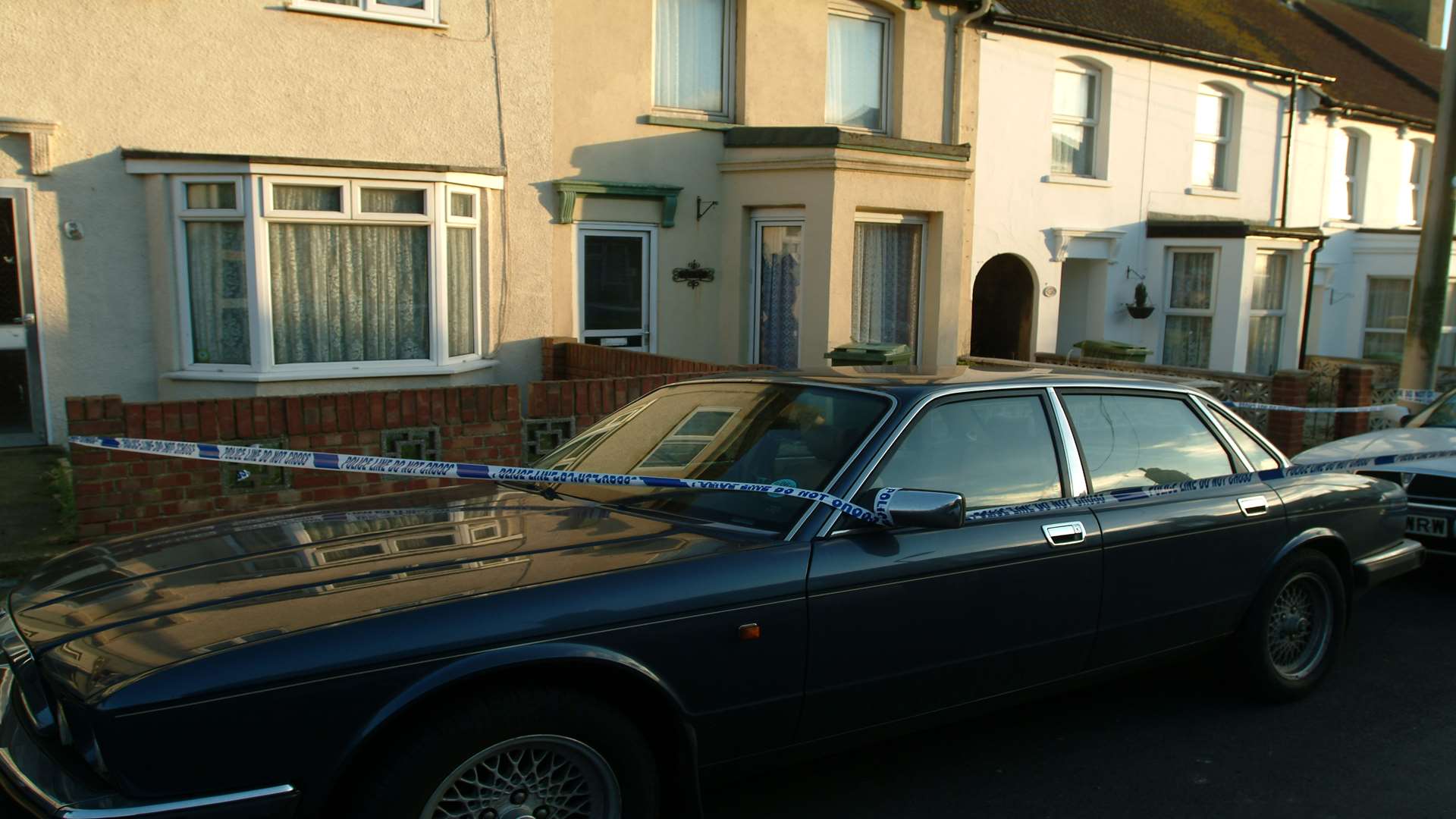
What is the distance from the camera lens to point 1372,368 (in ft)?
38.4

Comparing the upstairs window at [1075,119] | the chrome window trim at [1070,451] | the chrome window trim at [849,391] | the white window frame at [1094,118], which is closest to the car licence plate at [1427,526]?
the chrome window trim at [1070,451]

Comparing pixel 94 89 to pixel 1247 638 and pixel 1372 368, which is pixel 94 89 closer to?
pixel 1247 638

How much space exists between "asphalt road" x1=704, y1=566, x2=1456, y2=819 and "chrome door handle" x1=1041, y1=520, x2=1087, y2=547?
0.90 meters

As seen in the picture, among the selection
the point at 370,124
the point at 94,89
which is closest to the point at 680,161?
the point at 370,124

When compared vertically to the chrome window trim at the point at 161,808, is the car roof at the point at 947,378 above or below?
above

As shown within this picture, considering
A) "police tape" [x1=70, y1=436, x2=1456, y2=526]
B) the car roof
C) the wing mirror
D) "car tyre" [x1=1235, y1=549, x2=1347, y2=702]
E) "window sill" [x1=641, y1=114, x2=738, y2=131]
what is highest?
"window sill" [x1=641, y1=114, x2=738, y2=131]

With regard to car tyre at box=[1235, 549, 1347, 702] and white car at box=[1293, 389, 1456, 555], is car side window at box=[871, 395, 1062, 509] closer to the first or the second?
car tyre at box=[1235, 549, 1347, 702]

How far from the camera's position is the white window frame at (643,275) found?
432 inches

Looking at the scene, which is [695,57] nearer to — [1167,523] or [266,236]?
[266,236]

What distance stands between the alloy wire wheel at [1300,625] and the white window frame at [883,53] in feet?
27.5

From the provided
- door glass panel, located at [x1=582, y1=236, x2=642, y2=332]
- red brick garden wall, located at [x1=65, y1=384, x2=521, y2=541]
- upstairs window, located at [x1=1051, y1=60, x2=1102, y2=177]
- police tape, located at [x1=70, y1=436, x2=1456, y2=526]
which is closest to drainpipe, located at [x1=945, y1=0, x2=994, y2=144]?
upstairs window, located at [x1=1051, y1=60, x2=1102, y2=177]

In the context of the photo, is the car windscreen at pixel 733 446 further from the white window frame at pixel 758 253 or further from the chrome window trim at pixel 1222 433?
the white window frame at pixel 758 253

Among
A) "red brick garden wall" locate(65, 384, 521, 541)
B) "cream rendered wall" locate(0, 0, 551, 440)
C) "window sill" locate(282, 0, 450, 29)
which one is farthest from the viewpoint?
"window sill" locate(282, 0, 450, 29)

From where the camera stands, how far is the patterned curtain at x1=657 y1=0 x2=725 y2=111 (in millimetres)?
11312
